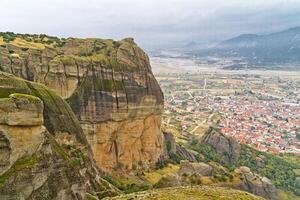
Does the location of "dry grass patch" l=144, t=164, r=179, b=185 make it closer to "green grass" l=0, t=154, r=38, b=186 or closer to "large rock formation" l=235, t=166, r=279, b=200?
"large rock formation" l=235, t=166, r=279, b=200

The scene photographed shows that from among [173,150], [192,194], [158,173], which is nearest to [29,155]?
[192,194]

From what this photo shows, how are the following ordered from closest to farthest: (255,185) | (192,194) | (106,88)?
(192,194)
(106,88)
(255,185)

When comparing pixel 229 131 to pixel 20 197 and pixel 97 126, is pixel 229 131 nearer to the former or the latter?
pixel 97 126

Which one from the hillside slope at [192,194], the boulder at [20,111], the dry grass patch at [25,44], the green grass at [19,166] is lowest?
the hillside slope at [192,194]

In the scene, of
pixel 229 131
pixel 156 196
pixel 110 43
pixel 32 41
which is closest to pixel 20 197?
pixel 156 196

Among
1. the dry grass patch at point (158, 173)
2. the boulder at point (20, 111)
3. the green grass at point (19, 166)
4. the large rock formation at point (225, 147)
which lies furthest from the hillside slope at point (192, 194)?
the large rock formation at point (225, 147)

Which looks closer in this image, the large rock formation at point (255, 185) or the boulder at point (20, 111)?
the boulder at point (20, 111)

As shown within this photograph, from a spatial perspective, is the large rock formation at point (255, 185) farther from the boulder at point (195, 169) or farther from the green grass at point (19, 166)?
the green grass at point (19, 166)

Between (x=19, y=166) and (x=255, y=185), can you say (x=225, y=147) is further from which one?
(x=19, y=166)

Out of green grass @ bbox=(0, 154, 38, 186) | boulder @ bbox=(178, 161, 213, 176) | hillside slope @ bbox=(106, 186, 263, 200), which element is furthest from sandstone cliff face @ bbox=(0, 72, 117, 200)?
boulder @ bbox=(178, 161, 213, 176)
